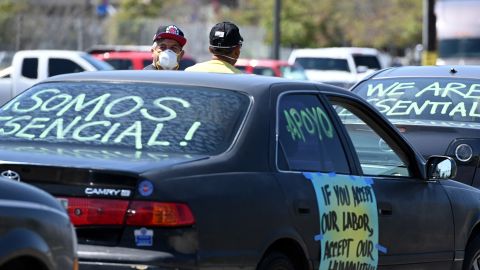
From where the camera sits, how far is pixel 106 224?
18.2 feet

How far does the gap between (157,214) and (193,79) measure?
52.6 inches

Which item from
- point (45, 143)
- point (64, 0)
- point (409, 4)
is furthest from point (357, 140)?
point (64, 0)

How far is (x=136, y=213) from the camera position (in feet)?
18.0

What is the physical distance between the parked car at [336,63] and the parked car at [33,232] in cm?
2716

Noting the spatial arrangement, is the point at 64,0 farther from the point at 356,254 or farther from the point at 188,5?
the point at 356,254

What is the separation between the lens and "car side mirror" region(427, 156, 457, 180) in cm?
755

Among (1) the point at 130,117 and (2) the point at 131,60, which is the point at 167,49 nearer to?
(1) the point at 130,117

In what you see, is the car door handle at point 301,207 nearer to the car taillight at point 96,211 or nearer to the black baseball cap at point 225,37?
the car taillight at point 96,211

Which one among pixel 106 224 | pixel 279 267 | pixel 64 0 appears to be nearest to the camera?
pixel 106 224

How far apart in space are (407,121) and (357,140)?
2.57 metres

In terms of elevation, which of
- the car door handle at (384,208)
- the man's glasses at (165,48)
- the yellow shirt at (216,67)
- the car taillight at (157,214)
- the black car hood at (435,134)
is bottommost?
the black car hood at (435,134)

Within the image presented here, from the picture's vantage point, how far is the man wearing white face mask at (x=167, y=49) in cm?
920

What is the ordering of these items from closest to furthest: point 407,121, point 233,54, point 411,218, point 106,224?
point 106,224, point 411,218, point 233,54, point 407,121

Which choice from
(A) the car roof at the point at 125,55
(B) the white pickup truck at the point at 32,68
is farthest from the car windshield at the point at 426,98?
(A) the car roof at the point at 125,55
